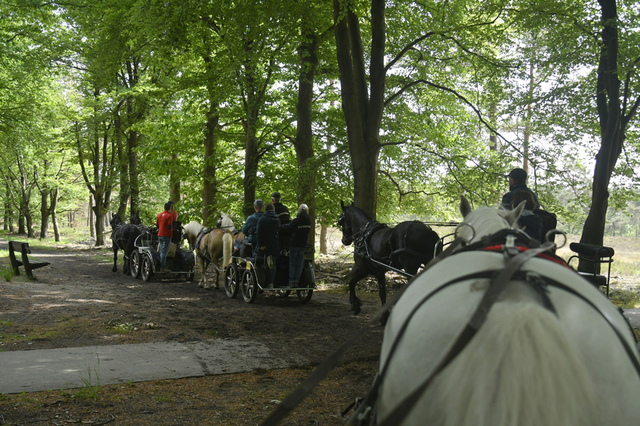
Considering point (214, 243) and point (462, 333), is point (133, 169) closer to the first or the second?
point (214, 243)

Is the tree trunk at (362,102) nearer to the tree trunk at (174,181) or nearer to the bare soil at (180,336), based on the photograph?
the bare soil at (180,336)

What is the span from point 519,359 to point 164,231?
1300 cm

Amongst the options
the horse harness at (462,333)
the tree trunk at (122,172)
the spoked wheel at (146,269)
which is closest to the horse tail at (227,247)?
the spoked wheel at (146,269)

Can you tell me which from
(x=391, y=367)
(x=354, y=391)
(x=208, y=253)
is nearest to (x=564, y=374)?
(x=391, y=367)

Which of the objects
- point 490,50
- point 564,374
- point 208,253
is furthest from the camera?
point 490,50

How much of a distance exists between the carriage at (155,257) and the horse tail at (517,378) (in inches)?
516

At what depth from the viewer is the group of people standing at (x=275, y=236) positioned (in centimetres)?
1030

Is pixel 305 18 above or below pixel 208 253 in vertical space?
above

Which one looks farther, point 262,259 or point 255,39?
point 255,39

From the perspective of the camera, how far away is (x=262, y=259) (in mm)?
10477

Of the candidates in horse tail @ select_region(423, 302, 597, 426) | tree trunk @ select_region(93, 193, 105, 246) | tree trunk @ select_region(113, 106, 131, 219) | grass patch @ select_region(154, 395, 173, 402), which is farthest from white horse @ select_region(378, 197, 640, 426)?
tree trunk @ select_region(93, 193, 105, 246)

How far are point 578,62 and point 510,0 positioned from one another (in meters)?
2.49

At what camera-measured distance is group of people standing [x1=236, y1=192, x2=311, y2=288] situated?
10297mm

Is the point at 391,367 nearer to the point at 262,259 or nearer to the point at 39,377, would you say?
the point at 39,377
